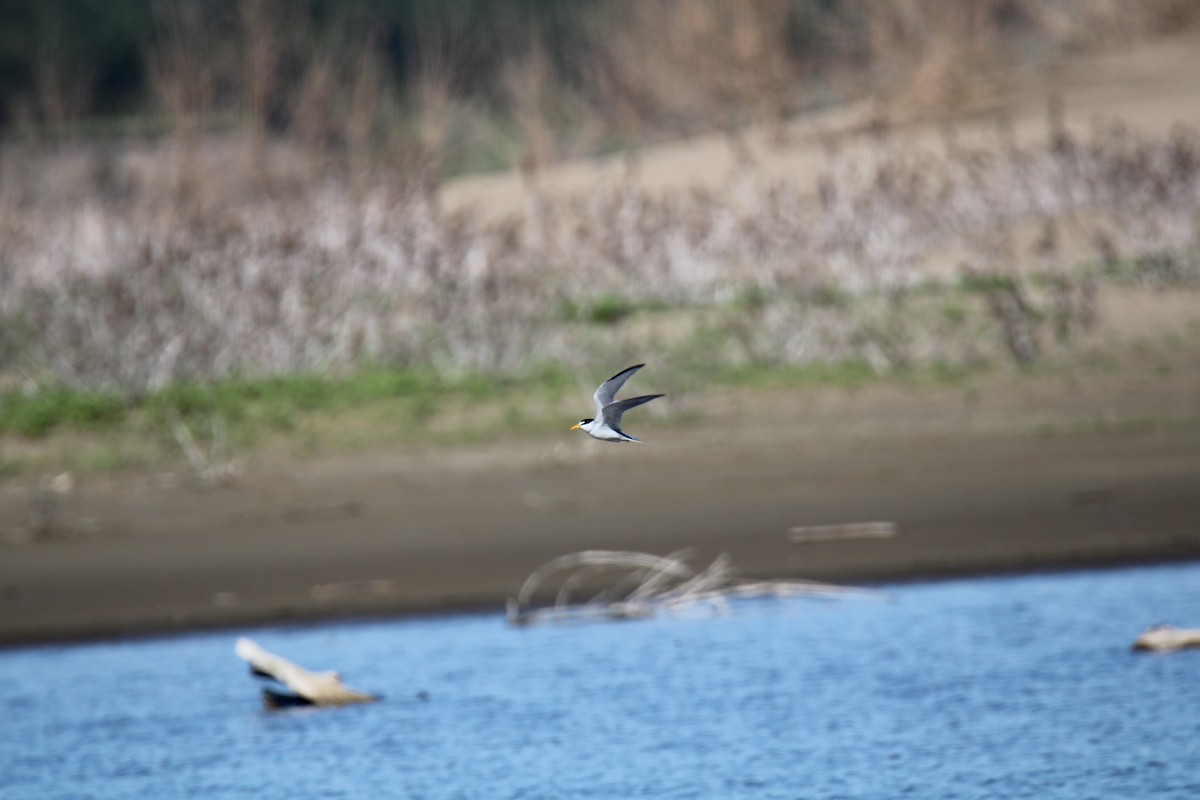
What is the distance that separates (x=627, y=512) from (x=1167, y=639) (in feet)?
9.62

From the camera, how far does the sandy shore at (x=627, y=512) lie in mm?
8953

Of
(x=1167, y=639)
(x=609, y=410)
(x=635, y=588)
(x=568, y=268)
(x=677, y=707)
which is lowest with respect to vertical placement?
(x=677, y=707)

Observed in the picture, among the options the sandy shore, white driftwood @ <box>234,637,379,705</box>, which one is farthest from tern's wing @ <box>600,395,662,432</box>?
the sandy shore

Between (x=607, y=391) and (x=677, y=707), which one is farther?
(x=677, y=707)

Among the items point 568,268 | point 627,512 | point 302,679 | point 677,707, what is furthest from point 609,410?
point 568,268

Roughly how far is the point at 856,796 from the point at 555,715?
1506mm

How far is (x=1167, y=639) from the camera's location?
26.8 ft

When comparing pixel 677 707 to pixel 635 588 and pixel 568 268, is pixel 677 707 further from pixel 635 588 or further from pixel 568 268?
pixel 568 268

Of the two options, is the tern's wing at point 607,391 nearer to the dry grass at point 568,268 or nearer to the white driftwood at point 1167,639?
the white driftwood at point 1167,639

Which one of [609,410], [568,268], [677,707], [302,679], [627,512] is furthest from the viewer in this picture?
[568,268]

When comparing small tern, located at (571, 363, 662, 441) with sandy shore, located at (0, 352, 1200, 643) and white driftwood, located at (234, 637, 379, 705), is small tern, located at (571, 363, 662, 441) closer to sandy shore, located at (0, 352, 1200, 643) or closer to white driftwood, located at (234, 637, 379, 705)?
white driftwood, located at (234, 637, 379, 705)

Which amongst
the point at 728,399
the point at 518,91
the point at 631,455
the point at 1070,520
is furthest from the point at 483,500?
the point at 518,91

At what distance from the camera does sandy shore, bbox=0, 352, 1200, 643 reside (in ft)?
29.4

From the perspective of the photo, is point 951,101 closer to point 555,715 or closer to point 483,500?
point 483,500
